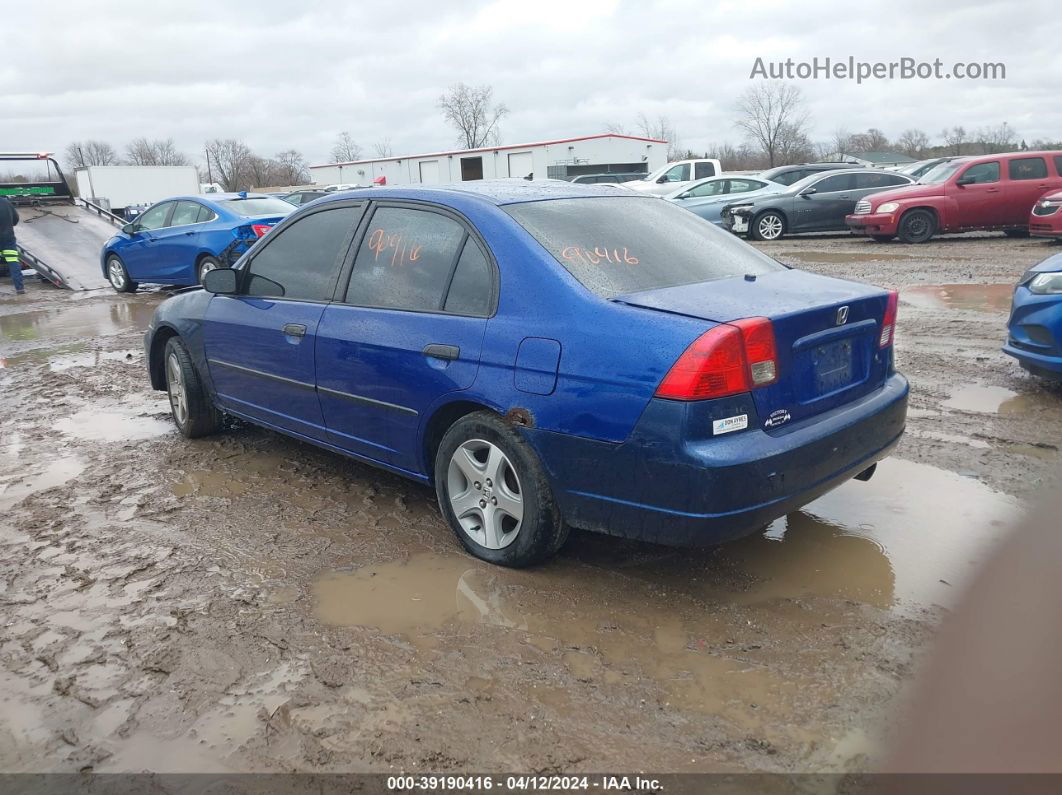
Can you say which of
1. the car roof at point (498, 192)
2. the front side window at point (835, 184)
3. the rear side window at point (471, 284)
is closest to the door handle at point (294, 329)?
the car roof at point (498, 192)

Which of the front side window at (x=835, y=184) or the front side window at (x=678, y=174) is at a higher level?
the front side window at (x=678, y=174)

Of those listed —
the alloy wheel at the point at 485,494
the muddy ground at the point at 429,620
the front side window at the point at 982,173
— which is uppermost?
the front side window at the point at 982,173

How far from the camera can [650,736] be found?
250cm

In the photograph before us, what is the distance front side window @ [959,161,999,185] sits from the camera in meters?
15.5

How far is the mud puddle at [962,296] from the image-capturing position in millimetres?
9125

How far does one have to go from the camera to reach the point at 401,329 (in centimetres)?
379

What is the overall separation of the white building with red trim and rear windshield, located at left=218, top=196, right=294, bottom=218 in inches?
1173

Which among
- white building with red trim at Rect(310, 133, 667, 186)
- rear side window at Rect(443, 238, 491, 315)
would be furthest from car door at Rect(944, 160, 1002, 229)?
white building with red trim at Rect(310, 133, 667, 186)

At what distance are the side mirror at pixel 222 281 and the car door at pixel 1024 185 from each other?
1512 cm

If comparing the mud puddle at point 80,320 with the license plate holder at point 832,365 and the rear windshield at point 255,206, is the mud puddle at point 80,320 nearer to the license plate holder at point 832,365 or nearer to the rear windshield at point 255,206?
the rear windshield at point 255,206

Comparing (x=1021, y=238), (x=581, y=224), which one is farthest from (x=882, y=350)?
(x=1021, y=238)

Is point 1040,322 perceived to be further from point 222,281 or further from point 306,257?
point 222,281

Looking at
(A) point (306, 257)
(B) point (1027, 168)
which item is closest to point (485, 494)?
(A) point (306, 257)

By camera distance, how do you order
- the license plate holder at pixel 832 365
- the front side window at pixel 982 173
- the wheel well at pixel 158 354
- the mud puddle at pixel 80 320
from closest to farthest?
the license plate holder at pixel 832 365, the wheel well at pixel 158 354, the mud puddle at pixel 80 320, the front side window at pixel 982 173
